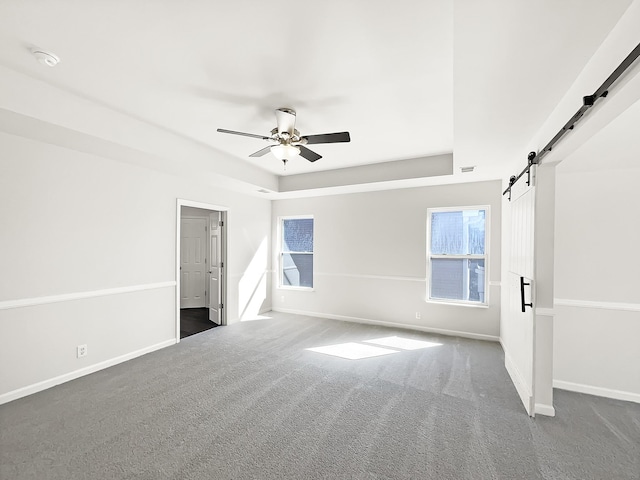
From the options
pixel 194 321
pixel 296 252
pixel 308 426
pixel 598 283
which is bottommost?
pixel 194 321

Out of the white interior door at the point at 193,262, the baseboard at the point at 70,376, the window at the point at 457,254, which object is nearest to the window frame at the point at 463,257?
the window at the point at 457,254

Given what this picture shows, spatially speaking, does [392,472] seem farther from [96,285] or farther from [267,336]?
[96,285]

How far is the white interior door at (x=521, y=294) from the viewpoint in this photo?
8.35ft

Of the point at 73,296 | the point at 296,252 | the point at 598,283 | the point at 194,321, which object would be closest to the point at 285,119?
the point at 73,296

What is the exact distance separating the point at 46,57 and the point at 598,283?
5.12m

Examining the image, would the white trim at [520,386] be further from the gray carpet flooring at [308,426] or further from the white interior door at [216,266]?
the white interior door at [216,266]

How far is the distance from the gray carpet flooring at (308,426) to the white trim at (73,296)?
0.87 metres

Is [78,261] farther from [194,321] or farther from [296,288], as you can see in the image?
[296,288]

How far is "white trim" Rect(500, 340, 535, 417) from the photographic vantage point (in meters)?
2.44

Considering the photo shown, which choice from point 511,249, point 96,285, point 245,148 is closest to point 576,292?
point 511,249

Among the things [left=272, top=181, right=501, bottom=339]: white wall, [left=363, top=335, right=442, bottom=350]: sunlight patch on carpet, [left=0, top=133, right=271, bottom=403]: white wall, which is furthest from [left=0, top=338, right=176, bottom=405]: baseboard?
[left=363, top=335, right=442, bottom=350]: sunlight patch on carpet

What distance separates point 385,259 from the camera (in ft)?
17.0

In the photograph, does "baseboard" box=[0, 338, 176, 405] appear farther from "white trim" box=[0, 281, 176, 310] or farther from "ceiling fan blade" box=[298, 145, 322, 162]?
"ceiling fan blade" box=[298, 145, 322, 162]

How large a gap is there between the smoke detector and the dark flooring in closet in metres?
3.84
